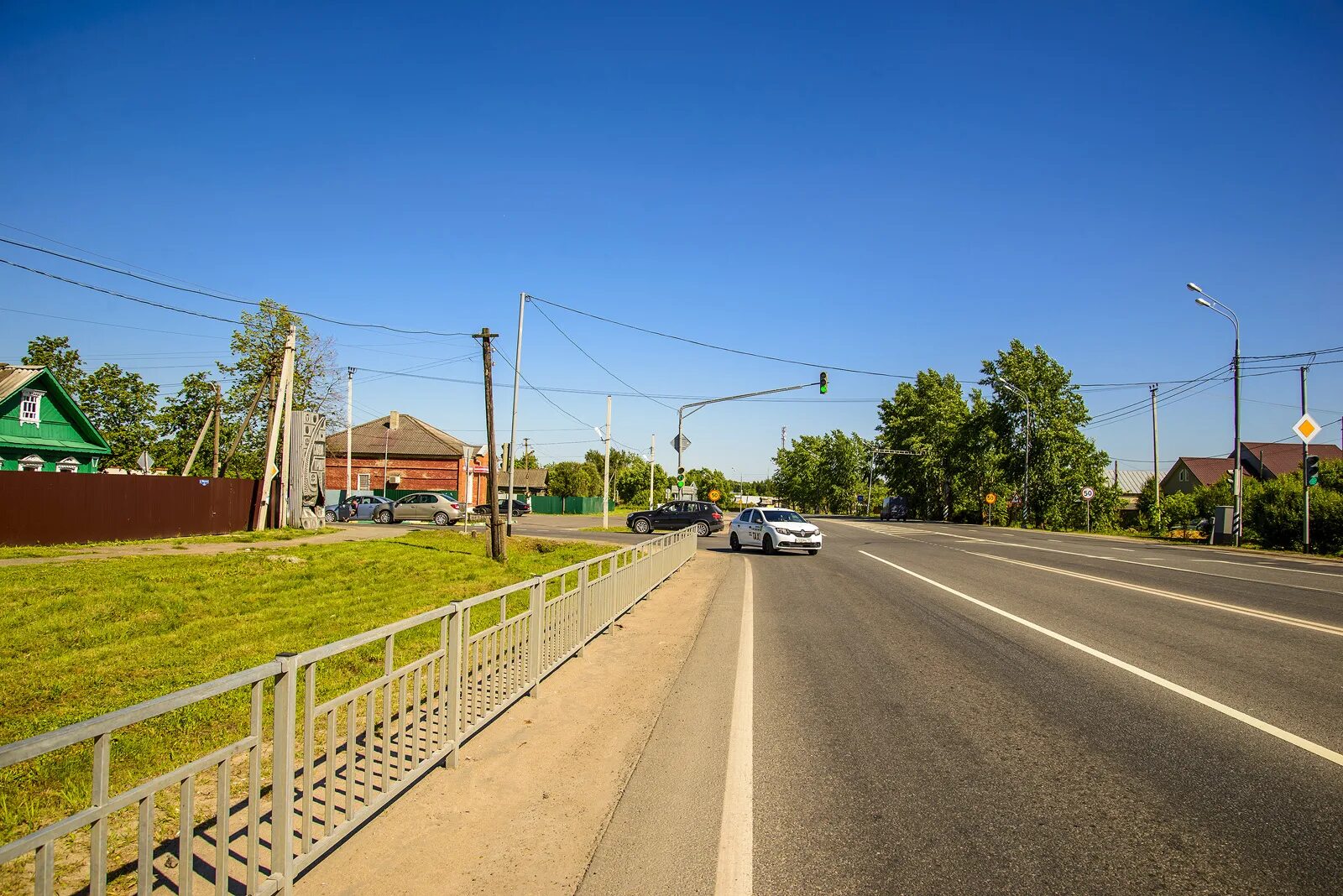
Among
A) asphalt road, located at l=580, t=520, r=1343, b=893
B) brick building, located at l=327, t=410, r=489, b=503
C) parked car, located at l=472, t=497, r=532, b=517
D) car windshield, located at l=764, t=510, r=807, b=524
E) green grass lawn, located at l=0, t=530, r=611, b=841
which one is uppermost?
brick building, located at l=327, t=410, r=489, b=503

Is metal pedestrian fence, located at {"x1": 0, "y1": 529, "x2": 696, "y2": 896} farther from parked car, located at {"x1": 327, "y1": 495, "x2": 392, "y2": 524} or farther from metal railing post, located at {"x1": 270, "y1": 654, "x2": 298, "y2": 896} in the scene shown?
parked car, located at {"x1": 327, "y1": 495, "x2": 392, "y2": 524}

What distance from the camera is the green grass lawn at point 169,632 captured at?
18.0 feet

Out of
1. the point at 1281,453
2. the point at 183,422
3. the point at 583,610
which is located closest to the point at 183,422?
the point at 183,422

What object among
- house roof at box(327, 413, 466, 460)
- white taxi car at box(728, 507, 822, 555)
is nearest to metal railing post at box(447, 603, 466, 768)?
white taxi car at box(728, 507, 822, 555)

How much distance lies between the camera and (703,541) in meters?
33.8

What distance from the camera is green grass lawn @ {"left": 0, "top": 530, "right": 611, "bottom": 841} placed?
5484 millimetres

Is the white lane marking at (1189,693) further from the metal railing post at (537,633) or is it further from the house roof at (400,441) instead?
the house roof at (400,441)

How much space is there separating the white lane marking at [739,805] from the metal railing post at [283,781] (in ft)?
6.04

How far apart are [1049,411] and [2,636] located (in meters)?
64.0

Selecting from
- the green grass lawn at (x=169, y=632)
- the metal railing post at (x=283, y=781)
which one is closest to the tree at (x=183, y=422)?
the green grass lawn at (x=169, y=632)

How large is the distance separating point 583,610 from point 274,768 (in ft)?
17.1

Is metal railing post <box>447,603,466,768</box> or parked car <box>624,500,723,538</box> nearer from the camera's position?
metal railing post <box>447,603,466,768</box>

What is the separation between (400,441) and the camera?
6309 centimetres

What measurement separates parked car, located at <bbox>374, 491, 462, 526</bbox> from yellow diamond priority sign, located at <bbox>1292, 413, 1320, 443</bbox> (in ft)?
120
